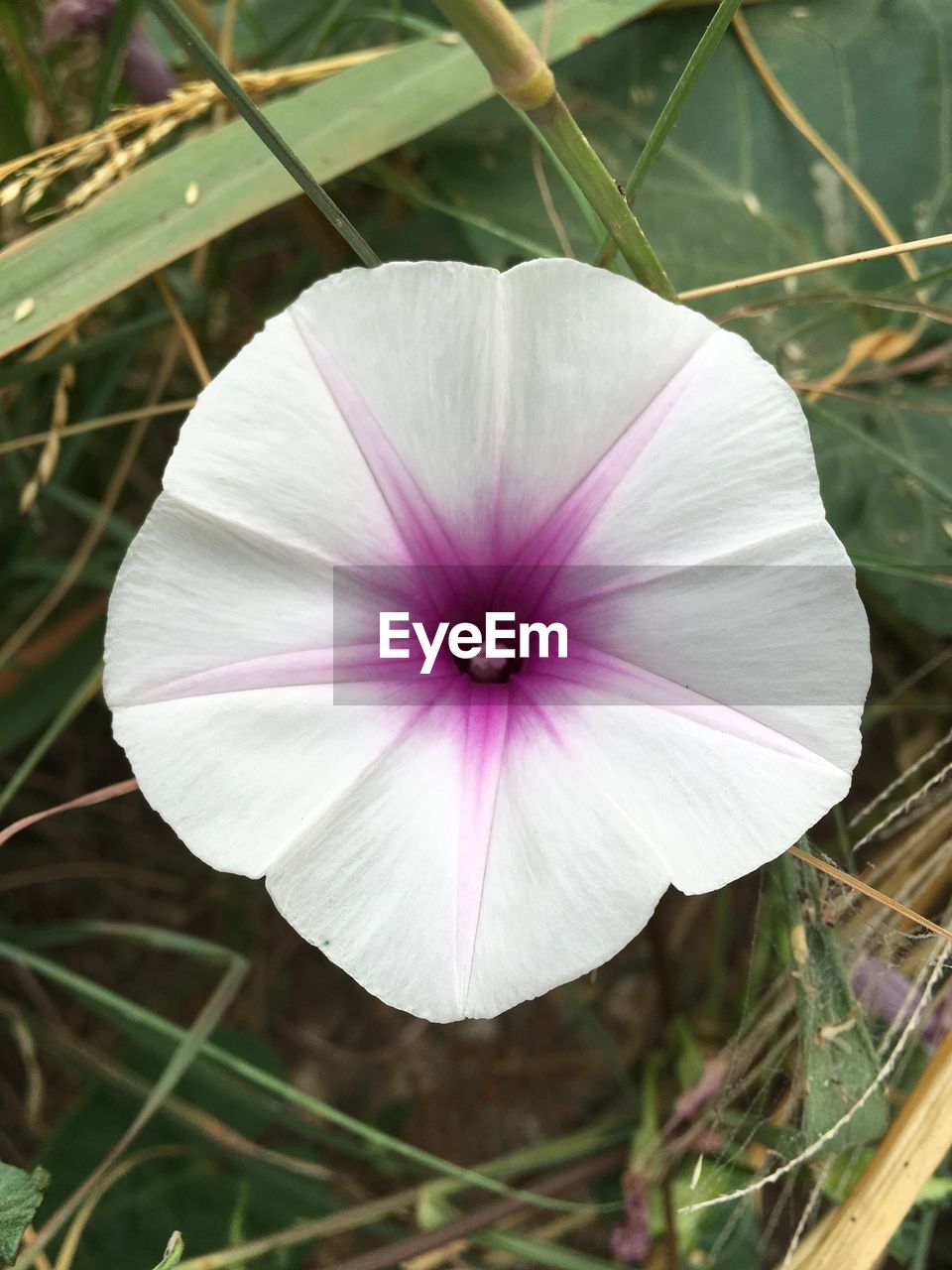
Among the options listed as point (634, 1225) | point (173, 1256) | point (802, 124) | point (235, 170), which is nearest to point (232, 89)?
point (235, 170)

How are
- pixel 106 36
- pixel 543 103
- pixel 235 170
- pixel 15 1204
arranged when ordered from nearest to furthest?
pixel 543 103 < pixel 15 1204 < pixel 235 170 < pixel 106 36

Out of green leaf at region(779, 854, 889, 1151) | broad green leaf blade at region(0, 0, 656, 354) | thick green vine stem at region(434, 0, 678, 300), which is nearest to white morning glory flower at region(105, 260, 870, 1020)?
thick green vine stem at region(434, 0, 678, 300)

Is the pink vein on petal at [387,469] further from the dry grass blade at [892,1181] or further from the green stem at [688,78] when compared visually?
the dry grass blade at [892,1181]

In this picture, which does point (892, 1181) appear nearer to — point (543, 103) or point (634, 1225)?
point (634, 1225)

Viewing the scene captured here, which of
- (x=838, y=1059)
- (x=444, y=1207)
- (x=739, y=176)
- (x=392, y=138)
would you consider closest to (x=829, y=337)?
(x=739, y=176)

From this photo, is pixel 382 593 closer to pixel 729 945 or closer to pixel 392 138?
pixel 392 138

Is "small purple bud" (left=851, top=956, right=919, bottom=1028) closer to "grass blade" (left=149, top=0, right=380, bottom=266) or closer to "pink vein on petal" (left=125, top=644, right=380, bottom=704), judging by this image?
"pink vein on petal" (left=125, top=644, right=380, bottom=704)
